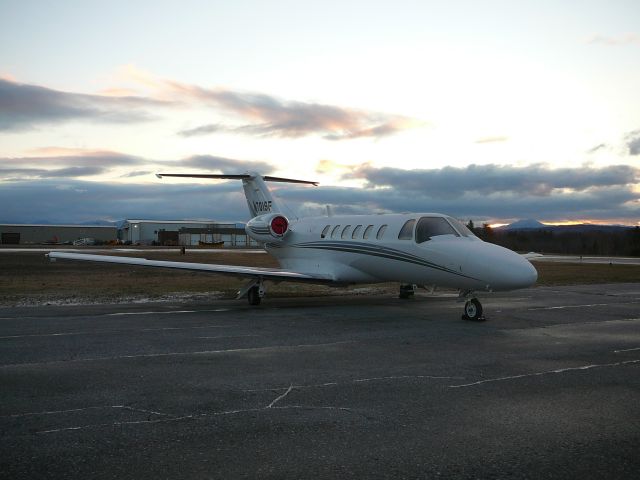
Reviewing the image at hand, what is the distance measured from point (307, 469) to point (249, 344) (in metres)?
5.79

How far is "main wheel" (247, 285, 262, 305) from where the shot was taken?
16.9 m

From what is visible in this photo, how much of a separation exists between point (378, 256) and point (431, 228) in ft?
6.26

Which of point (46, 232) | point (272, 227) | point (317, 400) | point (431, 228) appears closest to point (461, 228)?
point (431, 228)

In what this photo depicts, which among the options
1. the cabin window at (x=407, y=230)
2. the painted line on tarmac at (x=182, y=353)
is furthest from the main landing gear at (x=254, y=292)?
the painted line on tarmac at (x=182, y=353)

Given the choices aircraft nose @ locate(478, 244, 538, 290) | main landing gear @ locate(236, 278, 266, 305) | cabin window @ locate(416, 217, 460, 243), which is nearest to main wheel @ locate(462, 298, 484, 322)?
aircraft nose @ locate(478, 244, 538, 290)

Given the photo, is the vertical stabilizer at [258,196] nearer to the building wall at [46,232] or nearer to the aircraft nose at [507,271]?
the aircraft nose at [507,271]

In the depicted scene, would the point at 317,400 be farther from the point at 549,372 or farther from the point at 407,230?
the point at 407,230

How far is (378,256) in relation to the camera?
1592 cm

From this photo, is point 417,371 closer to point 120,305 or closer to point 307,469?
point 307,469

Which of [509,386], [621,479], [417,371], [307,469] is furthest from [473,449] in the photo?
[417,371]

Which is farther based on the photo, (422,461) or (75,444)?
(75,444)

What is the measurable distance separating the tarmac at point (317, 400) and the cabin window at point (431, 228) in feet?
9.50

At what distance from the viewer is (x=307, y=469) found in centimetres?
423

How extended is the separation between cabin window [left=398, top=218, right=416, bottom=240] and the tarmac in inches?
130
